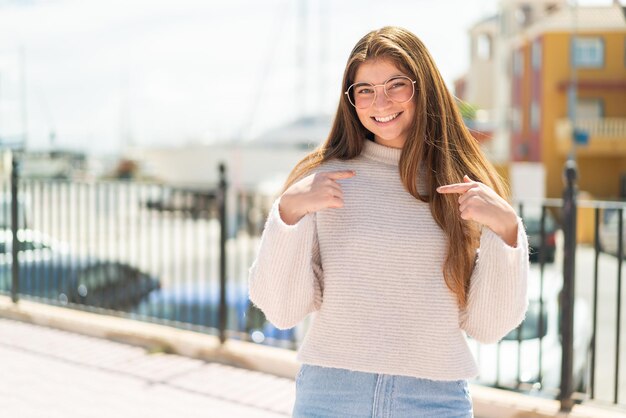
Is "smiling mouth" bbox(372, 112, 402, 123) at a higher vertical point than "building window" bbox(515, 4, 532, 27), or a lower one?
lower

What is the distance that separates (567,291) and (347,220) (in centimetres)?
235

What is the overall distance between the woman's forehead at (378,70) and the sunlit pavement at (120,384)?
2616 mm

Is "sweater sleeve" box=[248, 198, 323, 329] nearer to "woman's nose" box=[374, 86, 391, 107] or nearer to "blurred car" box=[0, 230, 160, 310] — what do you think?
"woman's nose" box=[374, 86, 391, 107]

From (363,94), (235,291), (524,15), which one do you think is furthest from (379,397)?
(524,15)

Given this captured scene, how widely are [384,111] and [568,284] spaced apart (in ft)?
7.76

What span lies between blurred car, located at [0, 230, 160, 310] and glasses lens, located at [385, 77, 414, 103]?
5.09 metres

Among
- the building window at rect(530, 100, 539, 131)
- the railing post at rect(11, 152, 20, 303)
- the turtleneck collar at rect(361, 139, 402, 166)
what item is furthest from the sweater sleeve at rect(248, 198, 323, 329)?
the building window at rect(530, 100, 539, 131)

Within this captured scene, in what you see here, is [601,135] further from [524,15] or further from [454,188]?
[454,188]

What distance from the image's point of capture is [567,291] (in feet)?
12.9

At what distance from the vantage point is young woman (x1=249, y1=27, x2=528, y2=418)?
1863 mm

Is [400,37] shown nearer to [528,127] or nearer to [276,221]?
[276,221]

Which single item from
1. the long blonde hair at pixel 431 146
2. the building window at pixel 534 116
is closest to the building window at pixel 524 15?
the building window at pixel 534 116

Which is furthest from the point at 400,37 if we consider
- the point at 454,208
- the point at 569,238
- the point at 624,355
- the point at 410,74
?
the point at 624,355

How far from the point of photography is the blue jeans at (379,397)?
1.85 m
